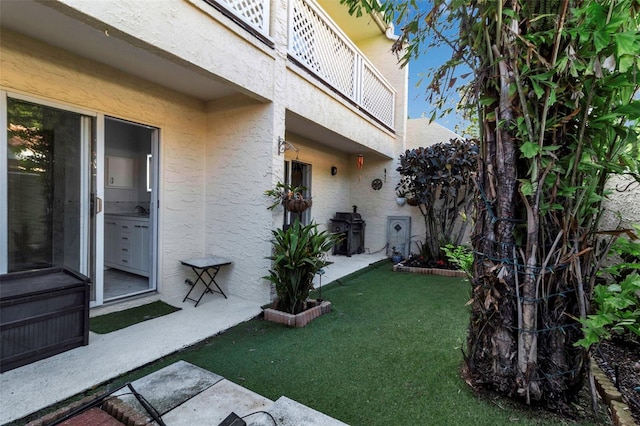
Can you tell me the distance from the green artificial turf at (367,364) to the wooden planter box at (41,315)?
0.76 metres

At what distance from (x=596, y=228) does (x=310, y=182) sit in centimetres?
556

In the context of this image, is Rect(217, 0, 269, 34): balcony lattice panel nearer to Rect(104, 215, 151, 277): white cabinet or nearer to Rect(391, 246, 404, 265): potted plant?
Rect(104, 215, 151, 277): white cabinet

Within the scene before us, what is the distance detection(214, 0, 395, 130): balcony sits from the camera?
387 cm

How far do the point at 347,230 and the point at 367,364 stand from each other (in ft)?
17.2

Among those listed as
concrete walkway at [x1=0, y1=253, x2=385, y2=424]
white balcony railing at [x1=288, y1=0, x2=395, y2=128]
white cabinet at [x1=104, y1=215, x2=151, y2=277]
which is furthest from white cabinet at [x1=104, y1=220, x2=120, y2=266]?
white balcony railing at [x1=288, y1=0, x2=395, y2=128]

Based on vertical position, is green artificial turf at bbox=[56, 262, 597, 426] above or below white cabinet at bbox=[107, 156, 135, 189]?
below

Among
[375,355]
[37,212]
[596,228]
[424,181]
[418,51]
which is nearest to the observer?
[596,228]

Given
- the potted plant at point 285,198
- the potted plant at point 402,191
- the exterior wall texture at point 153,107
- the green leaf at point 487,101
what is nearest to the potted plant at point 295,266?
the potted plant at point 285,198

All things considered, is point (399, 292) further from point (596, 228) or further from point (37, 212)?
point (37, 212)

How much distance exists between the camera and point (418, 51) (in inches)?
99.7

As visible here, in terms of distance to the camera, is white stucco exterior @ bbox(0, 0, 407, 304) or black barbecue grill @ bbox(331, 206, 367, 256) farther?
black barbecue grill @ bbox(331, 206, 367, 256)

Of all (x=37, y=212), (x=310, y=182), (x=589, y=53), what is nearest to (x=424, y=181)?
(x=310, y=182)

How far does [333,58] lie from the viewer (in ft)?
18.3

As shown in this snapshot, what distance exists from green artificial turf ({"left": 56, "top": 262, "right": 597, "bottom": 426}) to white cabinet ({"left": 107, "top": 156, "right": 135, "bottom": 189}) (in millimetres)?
4226
